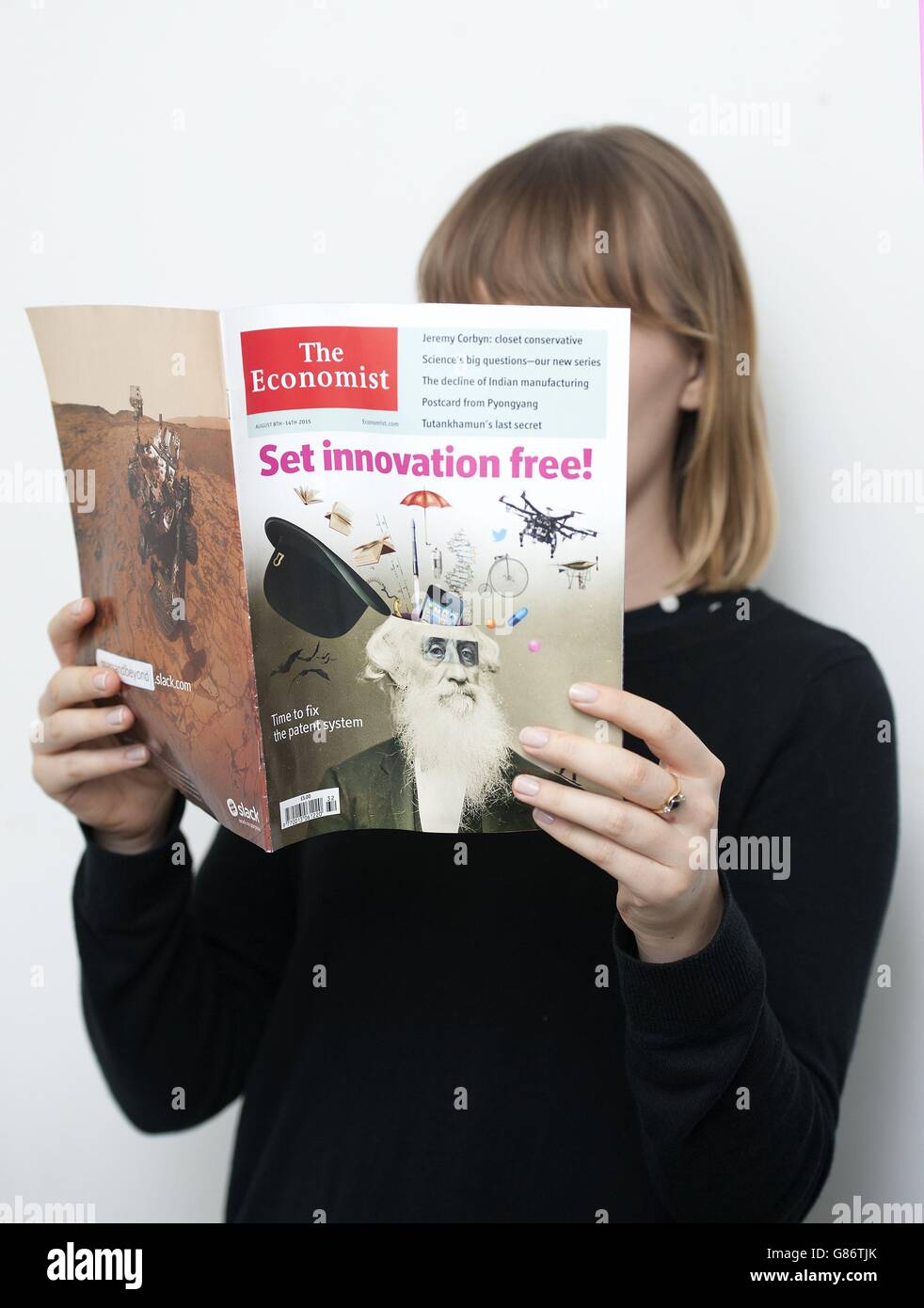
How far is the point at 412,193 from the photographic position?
1.22 m

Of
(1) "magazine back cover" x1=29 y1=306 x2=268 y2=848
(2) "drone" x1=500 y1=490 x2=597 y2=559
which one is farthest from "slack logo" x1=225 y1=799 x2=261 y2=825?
(2) "drone" x1=500 y1=490 x2=597 y2=559

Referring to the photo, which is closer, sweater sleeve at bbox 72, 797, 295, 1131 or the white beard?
the white beard

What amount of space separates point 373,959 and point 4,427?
76cm

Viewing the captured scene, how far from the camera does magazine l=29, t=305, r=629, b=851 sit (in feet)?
2.09

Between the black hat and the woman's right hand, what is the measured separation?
0.60ft

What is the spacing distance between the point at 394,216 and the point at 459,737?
2.44 ft

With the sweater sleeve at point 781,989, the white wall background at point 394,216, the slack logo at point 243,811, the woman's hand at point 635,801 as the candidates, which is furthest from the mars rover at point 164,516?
the white wall background at point 394,216

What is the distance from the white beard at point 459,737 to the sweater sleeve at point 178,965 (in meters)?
0.30

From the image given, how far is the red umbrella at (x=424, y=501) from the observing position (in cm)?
66

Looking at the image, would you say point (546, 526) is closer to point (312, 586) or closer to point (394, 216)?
point (312, 586)

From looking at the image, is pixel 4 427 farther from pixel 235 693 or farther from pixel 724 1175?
pixel 724 1175

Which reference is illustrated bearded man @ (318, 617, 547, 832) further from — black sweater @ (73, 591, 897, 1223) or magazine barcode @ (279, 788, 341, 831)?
black sweater @ (73, 591, 897, 1223)

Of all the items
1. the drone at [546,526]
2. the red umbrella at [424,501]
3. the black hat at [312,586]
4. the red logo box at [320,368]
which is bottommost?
the black hat at [312,586]

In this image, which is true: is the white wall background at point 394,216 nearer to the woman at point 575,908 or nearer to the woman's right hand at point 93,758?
the woman at point 575,908
